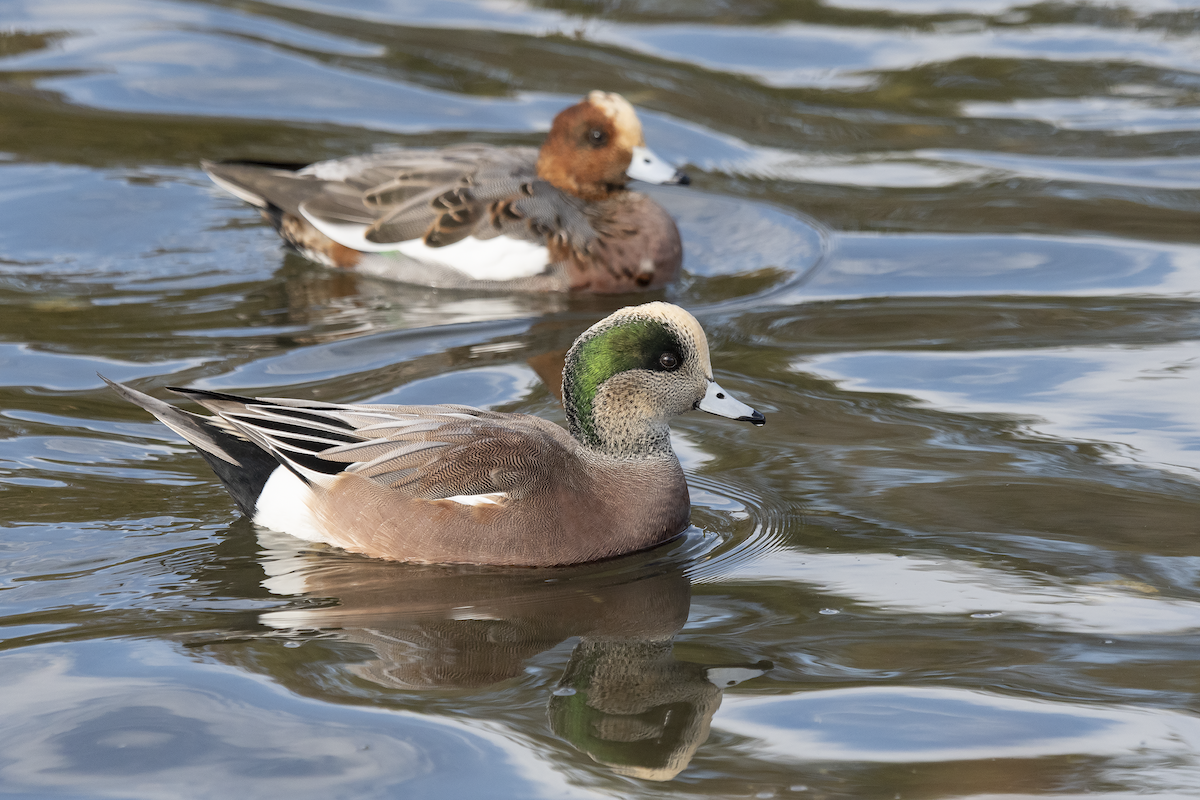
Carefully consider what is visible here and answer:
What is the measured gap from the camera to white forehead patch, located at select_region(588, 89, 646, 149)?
7.86 metres

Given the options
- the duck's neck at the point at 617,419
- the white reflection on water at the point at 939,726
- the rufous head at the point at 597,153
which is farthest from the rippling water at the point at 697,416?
the rufous head at the point at 597,153

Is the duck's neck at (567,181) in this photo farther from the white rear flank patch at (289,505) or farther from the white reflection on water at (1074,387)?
the white rear flank patch at (289,505)

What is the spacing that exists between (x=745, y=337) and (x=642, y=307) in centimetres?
192

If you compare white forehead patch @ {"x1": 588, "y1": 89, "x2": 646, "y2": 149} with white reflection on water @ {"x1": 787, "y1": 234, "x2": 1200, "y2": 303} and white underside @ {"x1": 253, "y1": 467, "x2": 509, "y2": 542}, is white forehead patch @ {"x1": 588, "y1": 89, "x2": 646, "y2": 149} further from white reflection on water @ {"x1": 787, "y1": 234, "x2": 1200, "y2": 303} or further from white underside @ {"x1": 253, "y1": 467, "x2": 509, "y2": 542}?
white underside @ {"x1": 253, "y1": 467, "x2": 509, "y2": 542}

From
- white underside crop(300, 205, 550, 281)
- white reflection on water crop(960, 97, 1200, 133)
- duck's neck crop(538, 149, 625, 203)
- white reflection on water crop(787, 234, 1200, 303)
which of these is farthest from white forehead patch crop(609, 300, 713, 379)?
white reflection on water crop(960, 97, 1200, 133)

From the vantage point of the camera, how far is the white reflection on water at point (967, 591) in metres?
4.48

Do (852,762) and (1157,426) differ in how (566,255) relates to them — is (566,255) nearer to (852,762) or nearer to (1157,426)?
(1157,426)

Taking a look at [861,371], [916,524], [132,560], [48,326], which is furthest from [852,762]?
[48,326]

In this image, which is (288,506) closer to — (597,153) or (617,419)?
(617,419)

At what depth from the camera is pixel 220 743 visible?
3.86 metres

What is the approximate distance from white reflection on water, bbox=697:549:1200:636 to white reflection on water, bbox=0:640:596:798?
1254 mm

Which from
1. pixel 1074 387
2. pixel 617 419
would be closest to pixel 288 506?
pixel 617 419

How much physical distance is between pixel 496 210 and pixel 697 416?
1.96 m

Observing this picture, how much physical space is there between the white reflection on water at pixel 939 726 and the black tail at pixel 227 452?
5.94 feet
